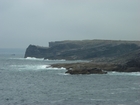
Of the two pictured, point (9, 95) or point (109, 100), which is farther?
point (9, 95)

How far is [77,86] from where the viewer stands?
80500 mm

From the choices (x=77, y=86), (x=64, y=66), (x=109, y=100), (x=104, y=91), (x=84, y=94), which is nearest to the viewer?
(x=109, y=100)

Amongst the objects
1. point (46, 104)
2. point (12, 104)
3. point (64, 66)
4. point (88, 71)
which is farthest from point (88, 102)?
point (64, 66)

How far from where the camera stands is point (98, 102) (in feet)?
183

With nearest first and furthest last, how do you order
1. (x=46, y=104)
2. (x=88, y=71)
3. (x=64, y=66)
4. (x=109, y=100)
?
(x=46, y=104)
(x=109, y=100)
(x=88, y=71)
(x=64, y=66)

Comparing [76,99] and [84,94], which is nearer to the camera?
[76,99]

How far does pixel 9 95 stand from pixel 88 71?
173 ft

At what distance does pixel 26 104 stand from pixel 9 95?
12.1 metres

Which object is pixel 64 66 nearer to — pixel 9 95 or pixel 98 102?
pixel 9 95

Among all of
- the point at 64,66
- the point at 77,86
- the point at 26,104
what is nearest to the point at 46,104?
the point at 26,104

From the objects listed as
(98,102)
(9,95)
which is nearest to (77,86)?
(9,95)

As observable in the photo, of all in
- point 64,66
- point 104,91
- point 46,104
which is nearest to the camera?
point 46,104

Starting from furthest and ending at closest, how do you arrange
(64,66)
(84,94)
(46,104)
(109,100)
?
(64,66), (84,94), (109,100), (46,104)

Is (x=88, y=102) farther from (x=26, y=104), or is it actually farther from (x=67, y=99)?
(x=26, y=104)
